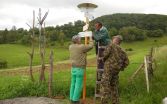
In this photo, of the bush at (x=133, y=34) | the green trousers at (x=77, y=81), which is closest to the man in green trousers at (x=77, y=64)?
the green trousers at (x=77, y=81)

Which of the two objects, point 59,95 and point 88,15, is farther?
point 59,95

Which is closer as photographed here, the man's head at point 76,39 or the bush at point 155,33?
the man's head at point 76,39

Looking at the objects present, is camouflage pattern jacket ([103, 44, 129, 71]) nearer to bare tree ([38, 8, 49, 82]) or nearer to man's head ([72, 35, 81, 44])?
man's head ([72, 35, 81, 44])

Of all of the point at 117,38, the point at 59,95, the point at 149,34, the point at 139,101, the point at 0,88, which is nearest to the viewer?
the point at 117,38

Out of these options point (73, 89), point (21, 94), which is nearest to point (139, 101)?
point (73, 89)

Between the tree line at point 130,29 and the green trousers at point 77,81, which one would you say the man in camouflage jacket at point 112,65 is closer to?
the green trousers at point 77,81

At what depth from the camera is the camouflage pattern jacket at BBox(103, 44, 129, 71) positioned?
1184cm

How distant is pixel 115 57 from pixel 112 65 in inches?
9.9

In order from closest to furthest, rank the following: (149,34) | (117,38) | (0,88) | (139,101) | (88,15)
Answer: (117,38) → (139,101) → (88,15) → (0,88) → (149,34)

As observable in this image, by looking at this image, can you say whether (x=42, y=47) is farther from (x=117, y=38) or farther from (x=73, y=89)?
(x=117, y=38)

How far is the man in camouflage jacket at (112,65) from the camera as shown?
11859mm

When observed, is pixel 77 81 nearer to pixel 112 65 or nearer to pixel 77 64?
pixel 77 64

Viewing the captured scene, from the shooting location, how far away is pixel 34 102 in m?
13.6

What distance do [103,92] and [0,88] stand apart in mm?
5442
